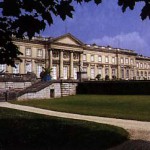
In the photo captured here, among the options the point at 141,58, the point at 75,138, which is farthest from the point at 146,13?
the point at 141,58

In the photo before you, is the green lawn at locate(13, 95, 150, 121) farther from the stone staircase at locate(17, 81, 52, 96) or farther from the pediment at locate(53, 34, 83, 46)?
the pediment at locate(53, 34, 83, 46)

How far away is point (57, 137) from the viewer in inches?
412

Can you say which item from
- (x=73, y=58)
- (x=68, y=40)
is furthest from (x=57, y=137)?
(x=73, y=58)

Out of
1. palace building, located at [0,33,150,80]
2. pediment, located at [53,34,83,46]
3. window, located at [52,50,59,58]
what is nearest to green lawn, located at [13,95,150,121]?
palace building, located at [0,33,150,80]

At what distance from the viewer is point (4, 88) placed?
41062 millimetres

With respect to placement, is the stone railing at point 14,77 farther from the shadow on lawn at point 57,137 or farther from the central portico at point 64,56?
the shadow on lawn at point 57,137

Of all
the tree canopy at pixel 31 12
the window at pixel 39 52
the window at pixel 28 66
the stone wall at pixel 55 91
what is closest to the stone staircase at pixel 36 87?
the stone wall at pixel 55 91

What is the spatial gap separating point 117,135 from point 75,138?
1430 mm

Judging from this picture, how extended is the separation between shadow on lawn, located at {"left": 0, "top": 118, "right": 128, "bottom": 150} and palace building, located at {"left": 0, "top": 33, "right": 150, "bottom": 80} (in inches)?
1554

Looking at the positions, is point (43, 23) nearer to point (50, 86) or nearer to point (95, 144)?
point (95, 144)

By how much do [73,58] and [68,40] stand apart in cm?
365

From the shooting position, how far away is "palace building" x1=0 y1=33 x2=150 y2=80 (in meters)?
61.2

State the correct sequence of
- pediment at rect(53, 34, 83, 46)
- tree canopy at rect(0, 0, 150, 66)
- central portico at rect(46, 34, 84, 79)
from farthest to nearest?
pediment at rect(53, 34, 83, 46)
central portico at rect(46, 34, 84, 79)
tree canopy at rect(0, 0, 150, 66)

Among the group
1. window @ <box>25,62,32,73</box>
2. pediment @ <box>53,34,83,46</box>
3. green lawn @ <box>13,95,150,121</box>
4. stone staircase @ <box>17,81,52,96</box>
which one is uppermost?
pediment @ <box>53,34,83,46</box>
